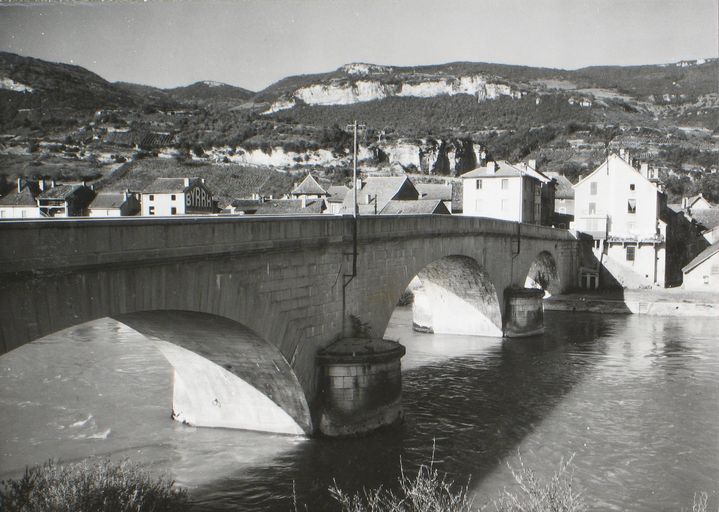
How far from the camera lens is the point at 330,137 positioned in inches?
4353

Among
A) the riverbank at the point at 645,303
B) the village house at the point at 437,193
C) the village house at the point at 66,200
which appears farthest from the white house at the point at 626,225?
the village house at the point at 66,200

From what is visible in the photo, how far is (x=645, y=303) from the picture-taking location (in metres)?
38.8

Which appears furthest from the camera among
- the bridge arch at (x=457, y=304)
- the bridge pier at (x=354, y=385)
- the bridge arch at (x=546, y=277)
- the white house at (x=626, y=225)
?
the white house at (x=626, y=225)

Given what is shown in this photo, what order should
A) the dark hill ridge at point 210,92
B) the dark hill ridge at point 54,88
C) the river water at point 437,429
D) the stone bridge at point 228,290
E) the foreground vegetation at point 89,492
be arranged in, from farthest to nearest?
the dark hill ridge at point 210,92 → the dark hill ridge at point 54,88 → the river water at point 437,429 → the foreground vegetation at point 89,492 → the stone bridge at point 228,290

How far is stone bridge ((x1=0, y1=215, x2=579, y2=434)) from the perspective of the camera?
8.56 m

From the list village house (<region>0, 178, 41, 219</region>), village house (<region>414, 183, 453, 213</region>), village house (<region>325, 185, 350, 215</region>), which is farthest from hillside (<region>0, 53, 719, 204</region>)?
village house (<region>414, 183, 453, 213</region>)

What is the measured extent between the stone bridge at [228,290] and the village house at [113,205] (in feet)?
126

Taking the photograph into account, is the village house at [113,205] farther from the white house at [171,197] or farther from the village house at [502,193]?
the village house at [502,193]

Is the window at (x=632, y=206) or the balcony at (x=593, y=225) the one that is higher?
the window at (x=632, y=206)

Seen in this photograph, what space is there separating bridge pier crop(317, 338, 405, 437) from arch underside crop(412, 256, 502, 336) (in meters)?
14.4

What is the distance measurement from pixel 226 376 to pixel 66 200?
44478mm

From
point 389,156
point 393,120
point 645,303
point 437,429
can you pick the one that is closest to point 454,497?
→ point 437,429

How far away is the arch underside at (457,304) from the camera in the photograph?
99.6 feet

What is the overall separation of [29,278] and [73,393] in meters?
11.7
